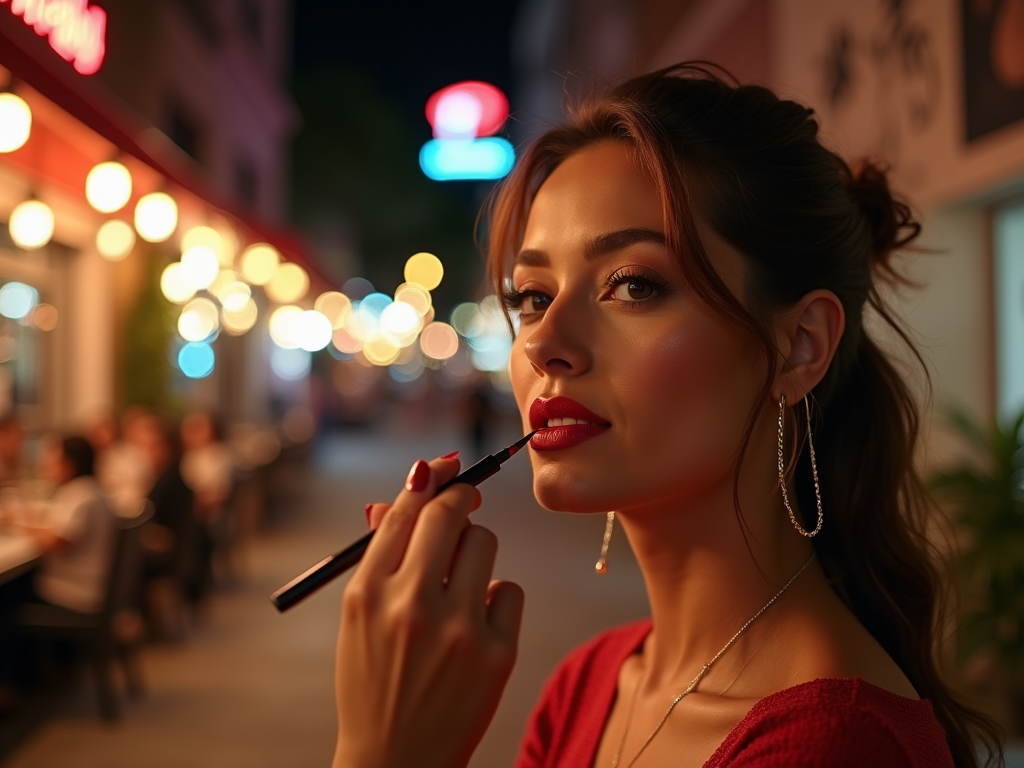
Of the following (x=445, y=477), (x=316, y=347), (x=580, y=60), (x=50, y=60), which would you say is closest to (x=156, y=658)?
(x=50, y=60)

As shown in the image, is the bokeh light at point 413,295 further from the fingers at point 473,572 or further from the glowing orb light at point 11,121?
the fingers at point 473,572

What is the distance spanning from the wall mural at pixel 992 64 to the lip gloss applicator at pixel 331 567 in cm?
353

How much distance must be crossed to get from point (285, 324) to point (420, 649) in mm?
14015

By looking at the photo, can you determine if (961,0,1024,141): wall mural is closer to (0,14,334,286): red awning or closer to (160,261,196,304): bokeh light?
(0,14,334,286): red awning

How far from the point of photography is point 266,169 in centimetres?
1605

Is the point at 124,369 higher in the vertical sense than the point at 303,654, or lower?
higher

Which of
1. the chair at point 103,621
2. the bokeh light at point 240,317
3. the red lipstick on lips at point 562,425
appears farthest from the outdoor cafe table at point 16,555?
the bokeh light at point 240,317

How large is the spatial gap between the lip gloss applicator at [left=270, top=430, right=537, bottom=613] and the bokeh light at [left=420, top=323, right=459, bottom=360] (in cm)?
3982

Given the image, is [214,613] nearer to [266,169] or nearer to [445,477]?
[445,477]

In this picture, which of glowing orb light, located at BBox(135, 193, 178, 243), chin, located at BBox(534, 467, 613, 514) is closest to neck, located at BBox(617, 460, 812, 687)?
chin, located at BBox(534, 467, 613, 514)

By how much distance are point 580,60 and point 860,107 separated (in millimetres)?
14868

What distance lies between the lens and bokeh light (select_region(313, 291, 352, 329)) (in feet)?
55.0

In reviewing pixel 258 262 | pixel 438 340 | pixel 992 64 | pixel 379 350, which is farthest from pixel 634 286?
pixel 438 340

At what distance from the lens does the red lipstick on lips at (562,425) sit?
3.77ft
